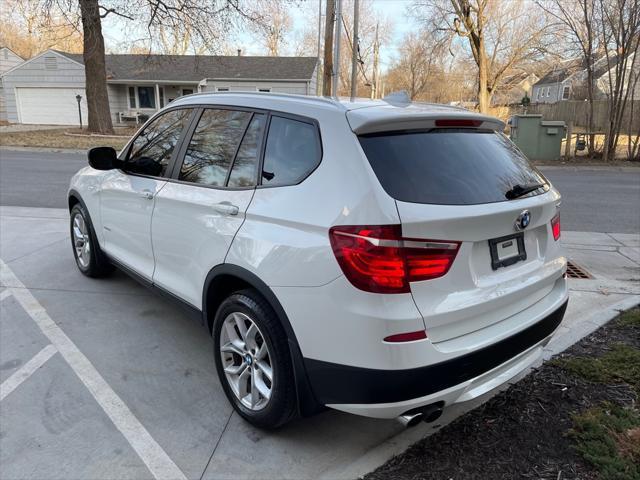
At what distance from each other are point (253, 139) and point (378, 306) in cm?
134

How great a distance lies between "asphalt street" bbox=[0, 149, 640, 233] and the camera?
8211 millimetres

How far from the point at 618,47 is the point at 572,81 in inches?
1153

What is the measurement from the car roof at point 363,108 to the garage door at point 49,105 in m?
32.4

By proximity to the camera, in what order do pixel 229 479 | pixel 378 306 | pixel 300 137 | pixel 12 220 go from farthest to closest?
pixel 12 220 < pixel 300 137 < pixel 229 479 < pixel 378 306

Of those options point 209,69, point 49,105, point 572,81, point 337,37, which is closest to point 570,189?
point 337,37

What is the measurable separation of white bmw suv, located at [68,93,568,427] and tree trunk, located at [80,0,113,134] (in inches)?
794

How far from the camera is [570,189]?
11297 millimetres

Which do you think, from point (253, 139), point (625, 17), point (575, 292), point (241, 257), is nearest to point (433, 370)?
point (241, 257)

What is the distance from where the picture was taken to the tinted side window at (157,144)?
359cm

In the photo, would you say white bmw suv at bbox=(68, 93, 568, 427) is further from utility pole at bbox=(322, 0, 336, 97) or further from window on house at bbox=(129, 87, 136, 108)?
window on house at bbox=(129, 87, 136, 108)

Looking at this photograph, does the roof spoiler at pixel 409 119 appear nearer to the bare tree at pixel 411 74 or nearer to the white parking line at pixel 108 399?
the white parking line at pixel 108 399

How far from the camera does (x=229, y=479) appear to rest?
242cm

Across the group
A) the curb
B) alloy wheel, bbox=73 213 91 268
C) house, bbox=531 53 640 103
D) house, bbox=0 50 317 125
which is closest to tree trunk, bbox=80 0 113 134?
the curb

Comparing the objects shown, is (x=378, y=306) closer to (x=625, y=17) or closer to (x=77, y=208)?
(x=77, y=208)
